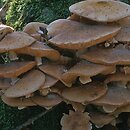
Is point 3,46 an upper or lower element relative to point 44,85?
upper

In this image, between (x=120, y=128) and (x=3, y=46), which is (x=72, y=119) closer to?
(x=120, y=128)

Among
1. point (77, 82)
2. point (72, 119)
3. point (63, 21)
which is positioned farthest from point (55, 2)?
point (72, 119)

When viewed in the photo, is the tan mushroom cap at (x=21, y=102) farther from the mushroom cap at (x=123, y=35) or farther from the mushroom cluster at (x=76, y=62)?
the mushroom cap at (x=123, y=35)

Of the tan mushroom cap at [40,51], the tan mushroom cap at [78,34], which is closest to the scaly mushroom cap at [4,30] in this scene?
the tan mushroom cap at [40,51]

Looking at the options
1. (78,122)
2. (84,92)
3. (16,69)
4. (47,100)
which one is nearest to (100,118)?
(78,122)

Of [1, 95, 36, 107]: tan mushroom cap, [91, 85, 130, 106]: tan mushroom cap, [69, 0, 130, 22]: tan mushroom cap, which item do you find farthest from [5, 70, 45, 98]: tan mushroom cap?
[69, 0, 130, 22]: tan mushroom cap

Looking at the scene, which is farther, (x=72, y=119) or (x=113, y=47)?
(x=72, y=119)

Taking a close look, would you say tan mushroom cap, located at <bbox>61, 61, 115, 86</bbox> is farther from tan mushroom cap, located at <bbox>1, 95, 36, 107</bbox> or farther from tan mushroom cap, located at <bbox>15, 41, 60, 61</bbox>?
tan mushroom cap, located at <bbox>1, 95, 36, 107</bbox>
